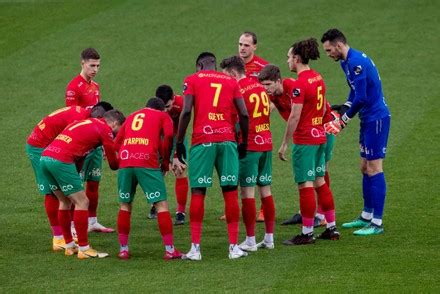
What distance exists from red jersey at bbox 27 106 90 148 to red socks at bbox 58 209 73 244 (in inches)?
44.5

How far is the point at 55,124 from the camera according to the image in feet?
49.8

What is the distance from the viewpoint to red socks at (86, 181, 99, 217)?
16141 millimetres

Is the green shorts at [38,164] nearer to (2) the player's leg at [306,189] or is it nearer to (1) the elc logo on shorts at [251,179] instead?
(1) the elc logo on shorts at [251,179]

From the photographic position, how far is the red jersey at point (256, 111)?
48.1 ft

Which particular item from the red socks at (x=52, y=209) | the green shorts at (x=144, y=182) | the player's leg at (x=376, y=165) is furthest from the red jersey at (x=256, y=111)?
the red socks at (x=52, y=209)

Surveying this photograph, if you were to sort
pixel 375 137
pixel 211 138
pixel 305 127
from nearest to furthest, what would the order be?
pixel 211 138 < pixel 305 127 < pixel 375 137

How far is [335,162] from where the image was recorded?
66.1 feet

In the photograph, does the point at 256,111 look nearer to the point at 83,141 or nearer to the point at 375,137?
the point at 375,137

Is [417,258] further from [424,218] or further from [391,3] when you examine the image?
[391,3]

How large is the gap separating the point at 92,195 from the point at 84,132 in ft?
6.69

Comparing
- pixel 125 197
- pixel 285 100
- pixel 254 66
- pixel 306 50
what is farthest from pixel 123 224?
pixel 254 66

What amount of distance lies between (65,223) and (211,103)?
2.42 meters

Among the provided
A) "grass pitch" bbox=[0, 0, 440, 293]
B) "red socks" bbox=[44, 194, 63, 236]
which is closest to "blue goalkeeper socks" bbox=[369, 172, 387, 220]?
"grass pitch" bbox=[0, 0, 440, 293]

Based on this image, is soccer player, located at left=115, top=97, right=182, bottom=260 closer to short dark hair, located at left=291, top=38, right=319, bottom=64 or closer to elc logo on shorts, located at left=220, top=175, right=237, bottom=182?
elc logo on shorts, located at left=220, top=175, right=237, bottom=182
